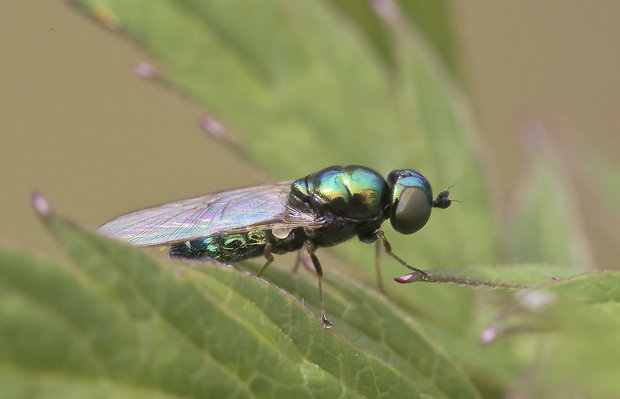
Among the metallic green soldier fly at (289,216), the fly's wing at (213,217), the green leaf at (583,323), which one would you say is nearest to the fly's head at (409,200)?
the metallic green soldier fly at (289,216)

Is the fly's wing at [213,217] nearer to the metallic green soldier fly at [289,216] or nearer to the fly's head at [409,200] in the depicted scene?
the metallic green soldier fly at [289,216]

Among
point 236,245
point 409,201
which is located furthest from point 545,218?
point 236,245

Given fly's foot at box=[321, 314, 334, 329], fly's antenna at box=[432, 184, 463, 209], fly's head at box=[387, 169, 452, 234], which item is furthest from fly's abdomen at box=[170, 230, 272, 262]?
fly's foot at box=[321, 314, 334, 329]

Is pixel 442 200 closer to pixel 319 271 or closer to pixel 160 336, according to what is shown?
pixel 319 271

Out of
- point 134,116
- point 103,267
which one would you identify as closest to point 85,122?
point 134,116

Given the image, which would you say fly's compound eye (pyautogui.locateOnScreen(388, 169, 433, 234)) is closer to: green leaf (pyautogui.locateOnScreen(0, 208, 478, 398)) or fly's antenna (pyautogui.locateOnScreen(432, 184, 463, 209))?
fly's antenna (pyautogui.locateOnScreen(432, 184, 463, 209))
